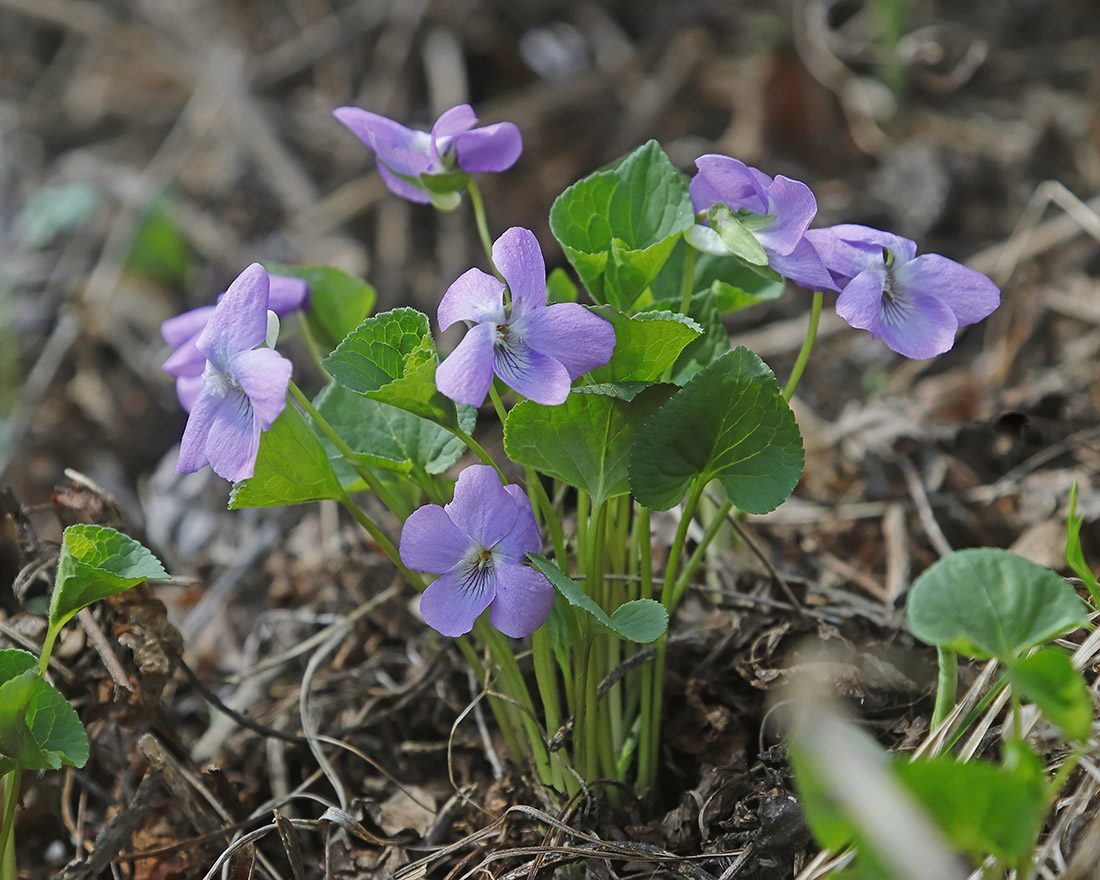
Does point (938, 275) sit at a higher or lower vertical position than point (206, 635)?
higher

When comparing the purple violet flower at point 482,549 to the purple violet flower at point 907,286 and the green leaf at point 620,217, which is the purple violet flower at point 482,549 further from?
the purple violet flower at point 907,286

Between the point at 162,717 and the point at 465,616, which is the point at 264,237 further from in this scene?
the point at 465,616

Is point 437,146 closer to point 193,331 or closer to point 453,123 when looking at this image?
point 453,123

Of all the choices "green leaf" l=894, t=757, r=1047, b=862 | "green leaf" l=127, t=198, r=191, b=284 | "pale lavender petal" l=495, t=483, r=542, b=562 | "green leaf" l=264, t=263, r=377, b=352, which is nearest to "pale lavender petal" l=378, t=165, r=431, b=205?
"green leaf" l=264, t=263, r=377, b=352

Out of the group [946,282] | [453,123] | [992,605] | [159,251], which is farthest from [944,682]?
[159,251]

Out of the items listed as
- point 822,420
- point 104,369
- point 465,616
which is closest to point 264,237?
point 104,369
